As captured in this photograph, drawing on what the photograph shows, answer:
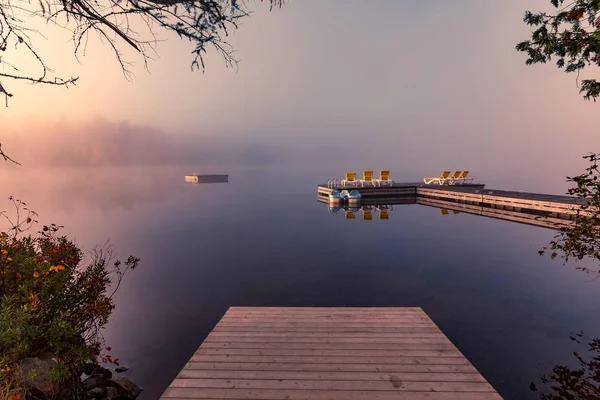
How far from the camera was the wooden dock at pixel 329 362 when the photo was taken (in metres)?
3.50

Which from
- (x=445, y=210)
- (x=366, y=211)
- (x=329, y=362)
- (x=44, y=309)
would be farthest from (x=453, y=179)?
(x=44, y=309)

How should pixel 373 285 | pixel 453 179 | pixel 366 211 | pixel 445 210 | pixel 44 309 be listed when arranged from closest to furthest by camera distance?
pixel 44 309 → pixel 373 285 → pixel 366 211 → pixel 445 210 → pixel 453 179

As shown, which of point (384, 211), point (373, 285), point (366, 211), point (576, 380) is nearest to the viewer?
point (576, 380)

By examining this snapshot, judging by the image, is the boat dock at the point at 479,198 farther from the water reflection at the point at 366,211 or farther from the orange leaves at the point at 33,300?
the orange leaves at the point at 33,300

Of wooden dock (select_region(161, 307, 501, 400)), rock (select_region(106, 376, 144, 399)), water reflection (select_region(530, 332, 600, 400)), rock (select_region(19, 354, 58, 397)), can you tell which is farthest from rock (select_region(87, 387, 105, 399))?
water reflection (select_region(530, 332, 600, 400))

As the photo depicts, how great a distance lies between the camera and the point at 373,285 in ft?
34.2

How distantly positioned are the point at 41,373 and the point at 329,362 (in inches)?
147

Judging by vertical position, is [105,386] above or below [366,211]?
below

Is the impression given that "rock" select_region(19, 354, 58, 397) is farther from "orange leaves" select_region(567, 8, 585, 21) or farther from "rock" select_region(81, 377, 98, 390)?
"orange leaves" select_region(567, 8, 585, 21)

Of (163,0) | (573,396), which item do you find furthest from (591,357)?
(163,0)

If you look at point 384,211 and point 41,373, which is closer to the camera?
point 41,373

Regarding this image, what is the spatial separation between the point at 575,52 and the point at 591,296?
8151 mm

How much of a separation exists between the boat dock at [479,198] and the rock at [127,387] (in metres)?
17.9

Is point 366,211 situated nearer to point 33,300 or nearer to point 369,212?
point 369,212
